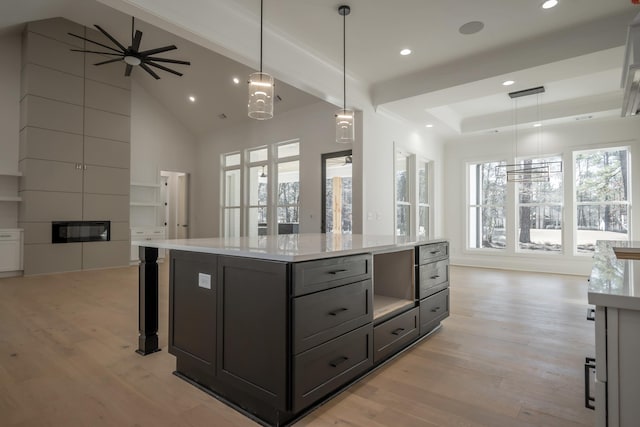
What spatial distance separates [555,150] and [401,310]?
6.38m

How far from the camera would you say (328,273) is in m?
1.81

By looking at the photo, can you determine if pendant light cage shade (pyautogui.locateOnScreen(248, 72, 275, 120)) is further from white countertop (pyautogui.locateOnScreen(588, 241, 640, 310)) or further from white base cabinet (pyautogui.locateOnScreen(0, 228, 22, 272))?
white base cabinet (pyautogui.locateOnScreen(0, 228, 22, 272))

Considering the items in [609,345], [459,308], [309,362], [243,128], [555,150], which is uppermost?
[243,128]

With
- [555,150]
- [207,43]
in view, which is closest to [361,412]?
[207,43]

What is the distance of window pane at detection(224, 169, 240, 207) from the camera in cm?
852

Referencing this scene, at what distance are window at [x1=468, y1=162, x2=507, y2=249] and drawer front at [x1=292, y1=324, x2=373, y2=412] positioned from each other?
6631 millimetres

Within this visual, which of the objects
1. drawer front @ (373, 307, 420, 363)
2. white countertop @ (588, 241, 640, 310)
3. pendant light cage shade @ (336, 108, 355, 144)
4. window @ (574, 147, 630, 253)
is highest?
pendant light cage shade @ (336, 108, 355, 144)

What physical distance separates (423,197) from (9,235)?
8.10m

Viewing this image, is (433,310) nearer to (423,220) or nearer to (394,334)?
(394,334)

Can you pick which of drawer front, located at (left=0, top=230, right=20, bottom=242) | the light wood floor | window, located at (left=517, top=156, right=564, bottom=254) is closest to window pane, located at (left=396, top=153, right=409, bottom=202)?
window, located at (left=517, top=156, right=564, bottom=254)

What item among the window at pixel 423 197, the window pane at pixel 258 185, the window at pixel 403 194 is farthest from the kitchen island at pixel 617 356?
the window pane at pixel 258 185

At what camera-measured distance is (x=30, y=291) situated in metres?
4.77

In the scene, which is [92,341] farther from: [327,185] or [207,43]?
[327,185]

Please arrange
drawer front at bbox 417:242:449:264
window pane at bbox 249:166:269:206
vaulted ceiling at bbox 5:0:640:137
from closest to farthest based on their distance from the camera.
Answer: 1. drawer front at bbox 417:242:449:264
2. vaulted ceiling at bbox 5:0:640:137
3. window pane at bbox 249:166:269:206
